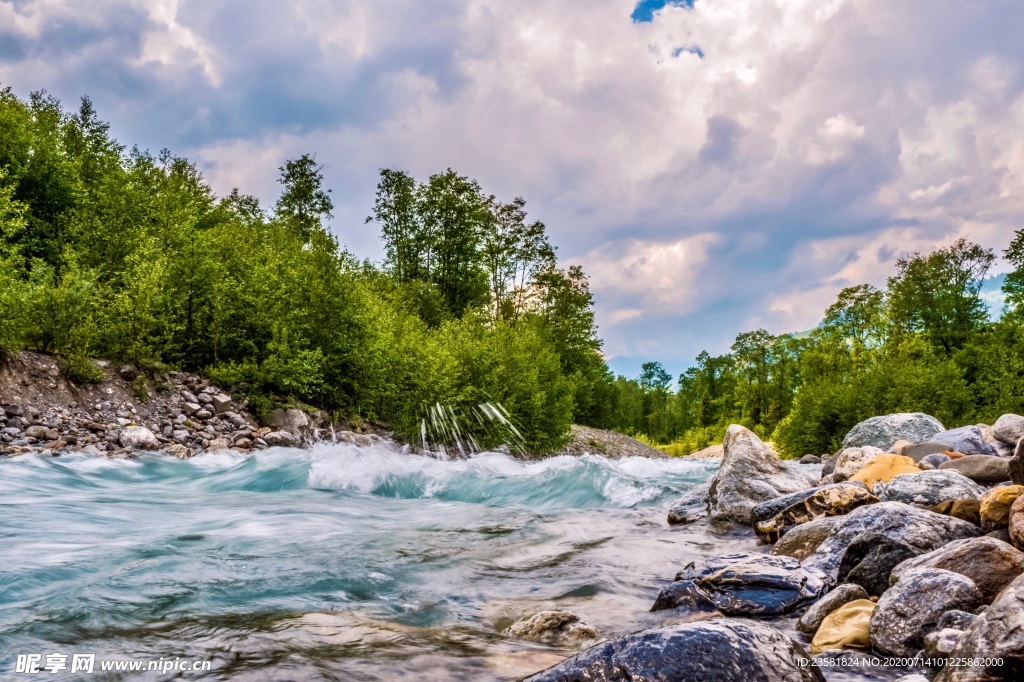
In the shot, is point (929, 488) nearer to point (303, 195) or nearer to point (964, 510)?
point (964, 510)

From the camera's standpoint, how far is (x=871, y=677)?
11.8 ft

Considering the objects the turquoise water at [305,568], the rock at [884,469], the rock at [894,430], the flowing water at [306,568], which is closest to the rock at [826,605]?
the flowing water at [306,568]

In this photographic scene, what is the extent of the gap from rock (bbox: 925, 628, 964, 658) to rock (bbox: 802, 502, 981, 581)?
179cm

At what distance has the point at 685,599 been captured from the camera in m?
5.18

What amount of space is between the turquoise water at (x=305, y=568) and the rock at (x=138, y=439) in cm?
170

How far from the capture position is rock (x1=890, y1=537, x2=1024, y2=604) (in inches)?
165

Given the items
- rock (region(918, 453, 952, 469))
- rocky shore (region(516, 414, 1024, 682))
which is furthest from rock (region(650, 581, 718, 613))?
rock (region(918, 453, 952, 469))

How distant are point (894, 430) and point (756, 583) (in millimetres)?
15158

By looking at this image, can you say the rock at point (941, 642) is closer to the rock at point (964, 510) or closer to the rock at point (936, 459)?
the rock at point (964, 510)

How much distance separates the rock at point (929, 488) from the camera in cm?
720

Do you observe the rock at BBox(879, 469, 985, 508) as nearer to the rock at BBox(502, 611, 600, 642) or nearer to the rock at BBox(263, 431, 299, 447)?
the rock at BBox(502, 611, 600, 642)

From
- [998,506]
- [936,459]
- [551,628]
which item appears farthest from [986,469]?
[551,628]

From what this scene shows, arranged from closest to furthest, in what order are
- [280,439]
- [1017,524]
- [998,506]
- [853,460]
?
1. [1017,524]
2. [998,506]
3. [853,460]
4. [280,439]

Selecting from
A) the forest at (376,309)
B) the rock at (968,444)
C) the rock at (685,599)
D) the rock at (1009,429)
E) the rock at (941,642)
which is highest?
the forest at (376,309)
